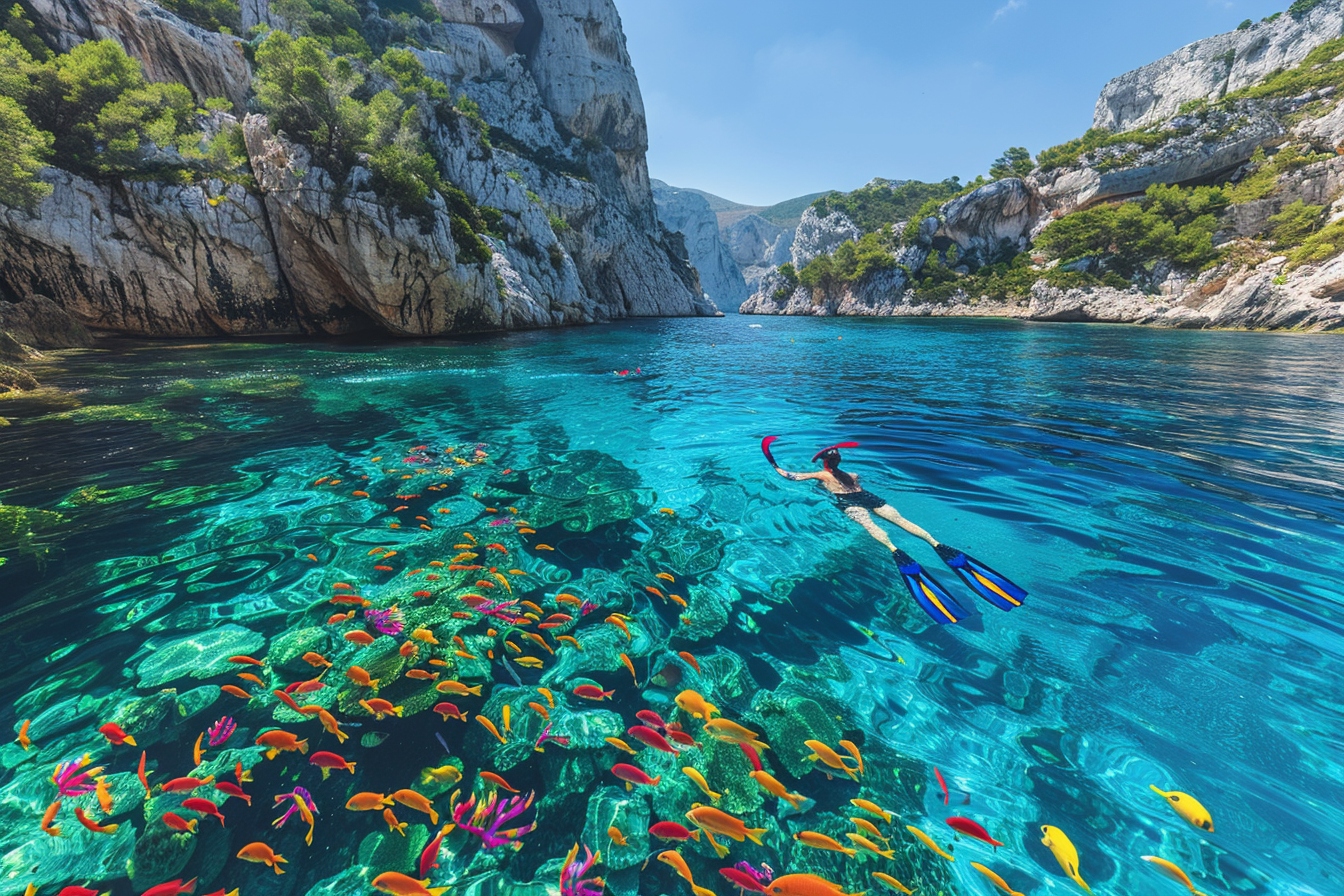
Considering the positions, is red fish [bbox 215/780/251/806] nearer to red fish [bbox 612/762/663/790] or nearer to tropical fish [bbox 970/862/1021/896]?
red fish [bbox 612/762/663/790]

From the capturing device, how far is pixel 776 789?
112 inches

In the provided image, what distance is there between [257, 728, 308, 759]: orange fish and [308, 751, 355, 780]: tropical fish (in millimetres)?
175

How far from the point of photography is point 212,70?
104 feet

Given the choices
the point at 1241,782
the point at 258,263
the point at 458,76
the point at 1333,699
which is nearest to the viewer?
the point at 1241,782

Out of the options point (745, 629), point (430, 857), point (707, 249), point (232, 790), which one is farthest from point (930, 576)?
point (707, 249)

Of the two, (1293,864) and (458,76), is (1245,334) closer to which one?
(1293,864)

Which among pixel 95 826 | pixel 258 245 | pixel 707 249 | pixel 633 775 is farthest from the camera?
pixel 707 249

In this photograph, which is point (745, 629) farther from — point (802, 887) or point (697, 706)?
point (802, 887)

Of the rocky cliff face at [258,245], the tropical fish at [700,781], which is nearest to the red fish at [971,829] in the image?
the tropical fish at [700,781]

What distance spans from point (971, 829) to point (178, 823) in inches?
183

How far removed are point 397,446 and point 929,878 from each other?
10351 mm

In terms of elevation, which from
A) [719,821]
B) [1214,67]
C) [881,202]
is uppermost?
[1214,67]

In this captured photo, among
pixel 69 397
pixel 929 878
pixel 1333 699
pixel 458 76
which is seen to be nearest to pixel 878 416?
pixel 1333 699

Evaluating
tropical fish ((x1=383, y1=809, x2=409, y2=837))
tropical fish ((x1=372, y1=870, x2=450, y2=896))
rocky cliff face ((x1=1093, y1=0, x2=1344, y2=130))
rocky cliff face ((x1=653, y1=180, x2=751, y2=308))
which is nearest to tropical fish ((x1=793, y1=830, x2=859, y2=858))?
tropical fish ((x1=372, y1=870, x2=450, y2=896))
